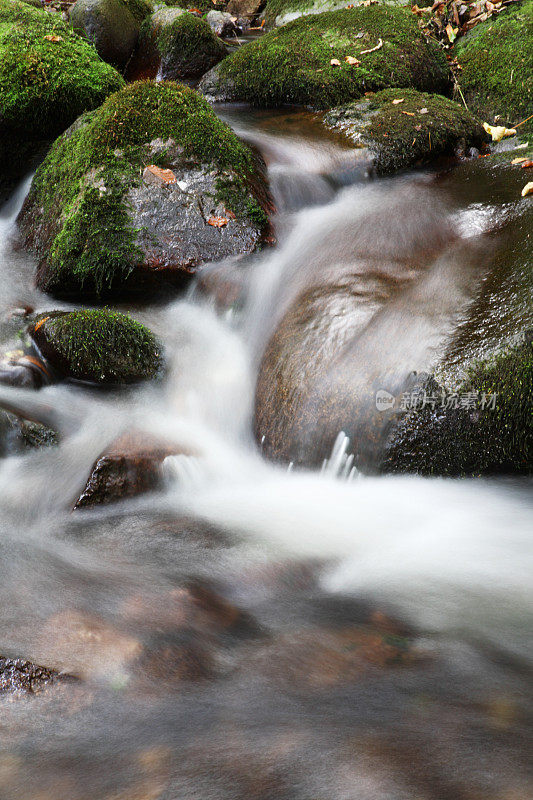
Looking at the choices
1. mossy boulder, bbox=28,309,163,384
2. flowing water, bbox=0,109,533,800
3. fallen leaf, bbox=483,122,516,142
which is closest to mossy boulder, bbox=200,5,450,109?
fallen leaf, bbox=483,122,516,142

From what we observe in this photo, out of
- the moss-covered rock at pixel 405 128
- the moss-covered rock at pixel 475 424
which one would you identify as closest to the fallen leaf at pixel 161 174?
the moss-covered rock at pixel 405 128

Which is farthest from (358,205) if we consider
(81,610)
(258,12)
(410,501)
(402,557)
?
(258,12)

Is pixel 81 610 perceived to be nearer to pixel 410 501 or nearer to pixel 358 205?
pixel 410 501

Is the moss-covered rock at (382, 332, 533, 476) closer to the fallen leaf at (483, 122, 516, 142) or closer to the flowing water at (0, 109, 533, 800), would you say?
Result: the flowing water at (0, 109, 533, 800)

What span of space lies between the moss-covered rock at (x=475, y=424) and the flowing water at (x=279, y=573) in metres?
0.15

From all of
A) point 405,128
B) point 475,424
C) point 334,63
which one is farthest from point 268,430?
point 334,63

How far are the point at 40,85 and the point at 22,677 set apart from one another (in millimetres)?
6062

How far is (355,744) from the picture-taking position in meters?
1.74

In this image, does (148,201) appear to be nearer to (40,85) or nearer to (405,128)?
(40,85)

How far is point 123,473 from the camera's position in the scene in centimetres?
342

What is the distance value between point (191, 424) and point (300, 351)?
97cm

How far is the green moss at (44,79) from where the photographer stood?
5.98m

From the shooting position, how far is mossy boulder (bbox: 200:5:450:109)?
6832mm

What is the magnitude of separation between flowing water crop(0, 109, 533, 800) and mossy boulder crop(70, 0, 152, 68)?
16.3 ft
